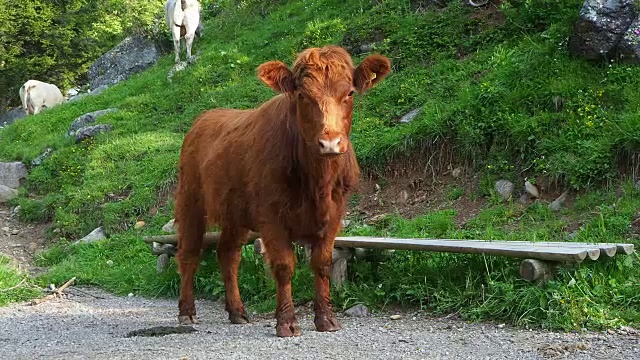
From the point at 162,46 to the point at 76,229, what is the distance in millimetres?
11161

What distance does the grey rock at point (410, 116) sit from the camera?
1070 centimetres

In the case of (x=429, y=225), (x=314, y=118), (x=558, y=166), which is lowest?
(x=429, y=225)

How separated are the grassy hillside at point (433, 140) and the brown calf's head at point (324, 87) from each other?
1.88 meters

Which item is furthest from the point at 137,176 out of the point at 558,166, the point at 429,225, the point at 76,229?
the point at 558,166

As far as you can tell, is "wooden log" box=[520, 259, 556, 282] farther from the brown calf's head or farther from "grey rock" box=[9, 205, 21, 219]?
"grey rock" box=[9, 205, 21, 219]

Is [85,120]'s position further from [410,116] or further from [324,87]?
[324,87]

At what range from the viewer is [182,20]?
63.7 feet

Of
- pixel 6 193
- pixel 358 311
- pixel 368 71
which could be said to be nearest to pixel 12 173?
pixel 6 193

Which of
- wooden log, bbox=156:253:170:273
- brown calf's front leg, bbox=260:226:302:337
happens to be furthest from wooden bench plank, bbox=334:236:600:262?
wooden log, bbox=156:253:170:273

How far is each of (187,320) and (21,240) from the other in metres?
7.29

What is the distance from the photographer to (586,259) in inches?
226

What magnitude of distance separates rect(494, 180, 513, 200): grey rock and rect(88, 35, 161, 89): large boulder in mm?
15517

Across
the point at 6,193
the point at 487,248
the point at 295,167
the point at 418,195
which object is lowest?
the point at 6,193

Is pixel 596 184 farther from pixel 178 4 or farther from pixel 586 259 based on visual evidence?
pixel 178 4
